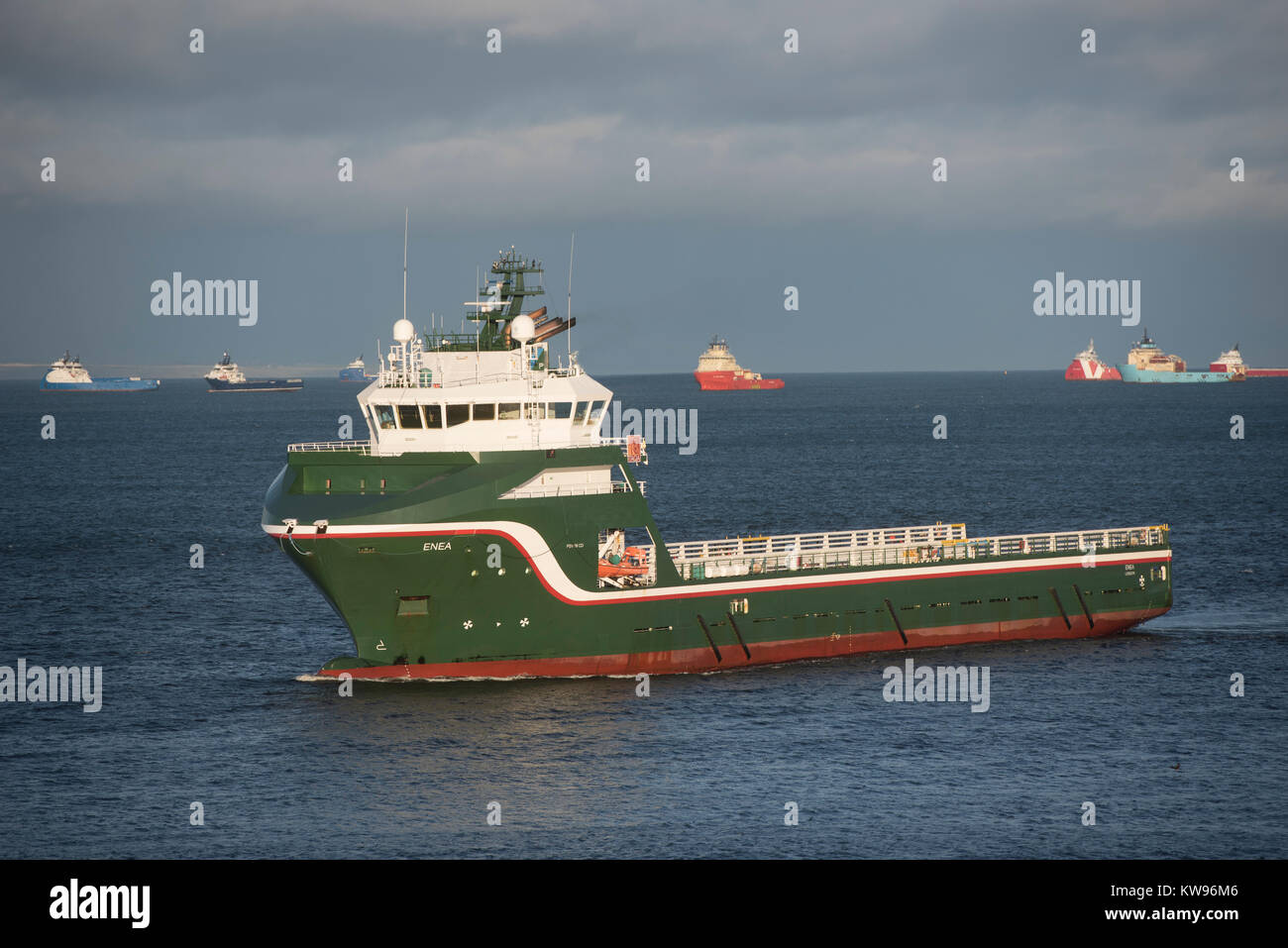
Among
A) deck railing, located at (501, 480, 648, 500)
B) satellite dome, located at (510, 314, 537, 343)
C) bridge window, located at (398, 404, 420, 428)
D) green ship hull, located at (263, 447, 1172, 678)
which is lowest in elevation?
green ship hull, located at (263, 447, 1172, 678)

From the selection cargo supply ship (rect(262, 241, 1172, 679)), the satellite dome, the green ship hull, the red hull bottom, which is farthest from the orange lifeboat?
the satellite dome

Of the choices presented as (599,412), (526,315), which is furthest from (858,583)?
(526,315)

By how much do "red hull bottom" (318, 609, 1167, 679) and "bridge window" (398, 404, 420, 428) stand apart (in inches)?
265

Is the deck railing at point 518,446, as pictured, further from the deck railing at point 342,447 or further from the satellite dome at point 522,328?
the satellite dome at point 522,328

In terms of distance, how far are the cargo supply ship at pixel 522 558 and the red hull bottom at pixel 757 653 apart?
0.06 m

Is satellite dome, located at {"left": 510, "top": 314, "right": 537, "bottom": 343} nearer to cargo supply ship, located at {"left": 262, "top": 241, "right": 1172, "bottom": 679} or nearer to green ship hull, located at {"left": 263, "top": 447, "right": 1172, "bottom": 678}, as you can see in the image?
cargo supply ship, located at {"left": 262, "top": 241, "right": 1172, "bottom": 679}

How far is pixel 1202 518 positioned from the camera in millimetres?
78750

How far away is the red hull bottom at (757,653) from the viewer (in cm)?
3875

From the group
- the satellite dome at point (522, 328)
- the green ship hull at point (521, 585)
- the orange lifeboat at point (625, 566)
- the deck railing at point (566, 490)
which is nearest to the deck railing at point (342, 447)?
the green ship hull at point (521, 585)

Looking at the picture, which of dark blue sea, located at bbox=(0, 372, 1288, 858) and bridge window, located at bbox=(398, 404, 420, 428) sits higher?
bridge window, located at bbox=(398, 404, 420, 428)

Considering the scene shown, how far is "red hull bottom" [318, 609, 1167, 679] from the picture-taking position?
127ft

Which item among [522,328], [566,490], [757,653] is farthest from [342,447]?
[757,653]

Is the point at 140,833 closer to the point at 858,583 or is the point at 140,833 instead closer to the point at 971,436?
the point at 858,583

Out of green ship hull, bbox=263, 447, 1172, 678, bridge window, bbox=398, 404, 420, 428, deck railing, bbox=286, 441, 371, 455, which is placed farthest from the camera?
deck railing, bbox=286, 441, 371, 455
